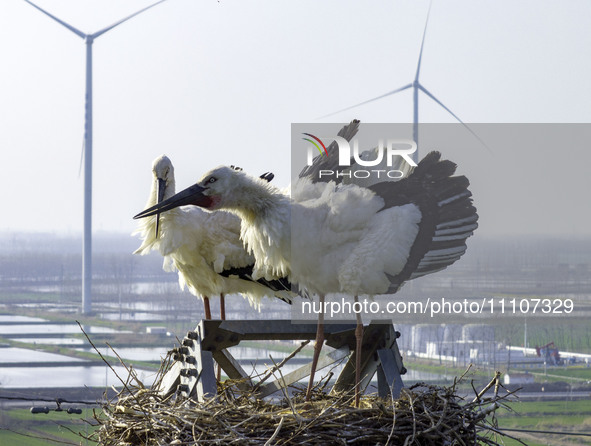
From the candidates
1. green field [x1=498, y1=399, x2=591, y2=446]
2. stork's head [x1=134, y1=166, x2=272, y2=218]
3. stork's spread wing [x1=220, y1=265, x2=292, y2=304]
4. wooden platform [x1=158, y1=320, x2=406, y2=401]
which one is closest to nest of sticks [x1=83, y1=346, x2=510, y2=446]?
wooden platform [x1=158, y1=320, x2=406, y2=401]

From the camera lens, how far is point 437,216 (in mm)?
4043

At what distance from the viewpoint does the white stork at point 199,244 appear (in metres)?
5.68

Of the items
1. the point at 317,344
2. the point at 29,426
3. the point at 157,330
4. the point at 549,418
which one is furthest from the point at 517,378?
the point at 317,344

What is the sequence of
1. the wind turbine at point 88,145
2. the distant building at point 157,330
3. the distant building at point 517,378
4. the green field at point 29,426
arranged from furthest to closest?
the distant building at point 157,330 < the distant building at point 517,378 < the green field at point 29,426 < the wind turbine at point 88,145

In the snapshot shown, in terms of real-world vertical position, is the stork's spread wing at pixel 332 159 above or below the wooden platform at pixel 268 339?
above

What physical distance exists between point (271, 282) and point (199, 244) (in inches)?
22.7

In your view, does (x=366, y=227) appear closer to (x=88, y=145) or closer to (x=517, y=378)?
(x=88, y=145)

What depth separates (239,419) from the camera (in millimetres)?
3504

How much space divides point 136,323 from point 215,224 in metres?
45.9

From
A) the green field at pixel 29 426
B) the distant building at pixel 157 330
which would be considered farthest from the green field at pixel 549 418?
the distant building at pixel 157 330

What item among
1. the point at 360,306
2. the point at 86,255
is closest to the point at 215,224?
the point at 360,306

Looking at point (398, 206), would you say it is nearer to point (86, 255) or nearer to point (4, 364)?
point (86, 255)

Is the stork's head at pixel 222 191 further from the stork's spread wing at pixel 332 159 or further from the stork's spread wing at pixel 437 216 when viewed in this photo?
the stork's spread wing at pixel 437 216

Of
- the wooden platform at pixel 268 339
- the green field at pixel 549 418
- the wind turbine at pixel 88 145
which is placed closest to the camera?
the wooden platform at pixel 268 339
